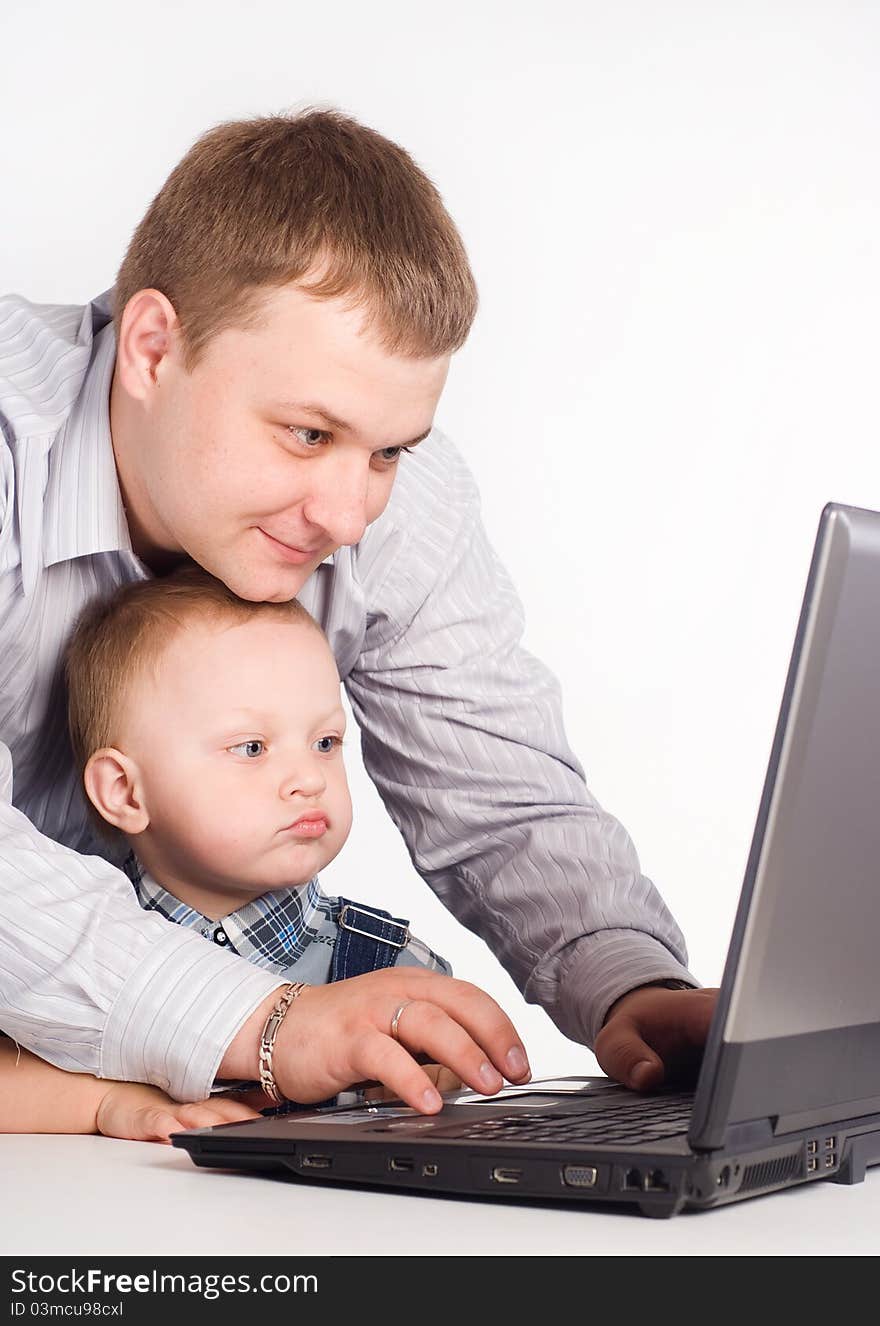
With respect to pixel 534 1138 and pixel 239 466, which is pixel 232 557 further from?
pixel 534 1138

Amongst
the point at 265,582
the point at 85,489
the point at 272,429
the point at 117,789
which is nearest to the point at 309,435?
the point at 272,429

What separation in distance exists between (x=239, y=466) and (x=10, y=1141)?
0.58 meters

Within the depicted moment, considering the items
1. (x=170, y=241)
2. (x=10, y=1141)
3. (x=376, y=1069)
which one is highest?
(x=170, y=241)

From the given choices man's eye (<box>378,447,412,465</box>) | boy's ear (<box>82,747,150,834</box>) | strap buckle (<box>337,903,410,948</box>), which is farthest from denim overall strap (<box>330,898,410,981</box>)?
man's eye (<box>378,447,412,465</box>)

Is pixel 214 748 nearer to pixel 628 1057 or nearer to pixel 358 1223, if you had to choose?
pixel 628 1057

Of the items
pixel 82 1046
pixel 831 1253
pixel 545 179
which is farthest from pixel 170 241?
pixel 545 179

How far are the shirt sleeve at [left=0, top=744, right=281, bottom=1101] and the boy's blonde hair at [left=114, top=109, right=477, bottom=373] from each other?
1.56ft

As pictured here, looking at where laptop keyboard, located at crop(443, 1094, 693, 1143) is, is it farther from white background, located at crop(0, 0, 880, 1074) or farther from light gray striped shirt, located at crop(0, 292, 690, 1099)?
white background, located at crop(0, 0, 880, 1074)

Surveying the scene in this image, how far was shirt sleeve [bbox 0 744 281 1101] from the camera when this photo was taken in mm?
1129

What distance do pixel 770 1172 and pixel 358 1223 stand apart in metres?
0.21

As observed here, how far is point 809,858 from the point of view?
30.0 inches

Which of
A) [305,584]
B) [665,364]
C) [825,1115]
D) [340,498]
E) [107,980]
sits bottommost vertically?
[107,980]

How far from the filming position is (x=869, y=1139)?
908 mm

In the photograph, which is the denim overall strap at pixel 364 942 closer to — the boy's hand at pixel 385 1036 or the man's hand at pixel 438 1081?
the man's hand at pixel 438 1081
